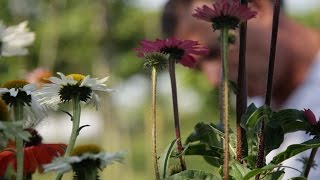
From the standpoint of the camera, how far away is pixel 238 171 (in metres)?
0.48

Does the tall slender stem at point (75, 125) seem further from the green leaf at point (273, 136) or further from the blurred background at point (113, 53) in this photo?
the blurred background at point (113, 53)

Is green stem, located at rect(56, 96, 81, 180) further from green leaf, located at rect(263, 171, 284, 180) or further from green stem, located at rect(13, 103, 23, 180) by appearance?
green leaf, located at rect(263, 171, 284, 180)

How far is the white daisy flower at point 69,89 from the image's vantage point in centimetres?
50

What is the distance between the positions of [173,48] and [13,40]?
303mm

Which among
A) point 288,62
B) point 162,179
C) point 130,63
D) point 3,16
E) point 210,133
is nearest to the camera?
point 162,179

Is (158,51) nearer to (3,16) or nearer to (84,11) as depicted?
(3,16)

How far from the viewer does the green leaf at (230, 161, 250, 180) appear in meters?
0.48

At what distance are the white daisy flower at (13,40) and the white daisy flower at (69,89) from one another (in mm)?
194

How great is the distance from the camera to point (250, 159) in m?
0.49

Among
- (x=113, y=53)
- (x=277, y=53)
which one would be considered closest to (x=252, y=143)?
(x=277, y=53)

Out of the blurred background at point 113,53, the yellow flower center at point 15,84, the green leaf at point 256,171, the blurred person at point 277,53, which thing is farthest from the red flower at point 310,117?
the blurred background at point 113,53

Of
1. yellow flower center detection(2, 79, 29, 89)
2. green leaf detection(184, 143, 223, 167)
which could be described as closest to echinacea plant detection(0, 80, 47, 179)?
yellow flower center detection(2, 79, 29, 89)

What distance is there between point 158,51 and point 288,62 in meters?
1.00

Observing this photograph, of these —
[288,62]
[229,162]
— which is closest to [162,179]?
[229,162]
